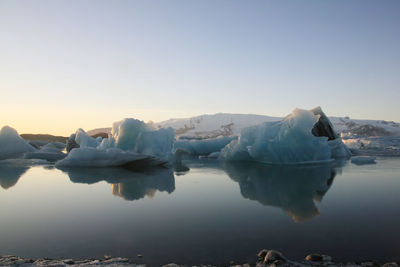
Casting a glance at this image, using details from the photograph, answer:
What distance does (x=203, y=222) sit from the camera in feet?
9.16

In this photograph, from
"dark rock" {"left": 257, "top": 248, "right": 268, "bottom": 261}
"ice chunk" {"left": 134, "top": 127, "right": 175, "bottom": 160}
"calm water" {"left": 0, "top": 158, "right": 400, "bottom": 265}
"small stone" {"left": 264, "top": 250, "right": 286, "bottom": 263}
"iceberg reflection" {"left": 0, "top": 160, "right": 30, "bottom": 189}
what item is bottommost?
"iceberg reflection" {"left": 0, "top": 160, "right": 30, "bottom": 189}

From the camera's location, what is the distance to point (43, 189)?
506 cm

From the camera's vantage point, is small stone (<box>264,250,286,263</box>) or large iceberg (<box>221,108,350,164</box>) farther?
large iceberg (<box>221,108,350,164</box>)

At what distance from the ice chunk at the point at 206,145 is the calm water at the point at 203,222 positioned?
1081cm

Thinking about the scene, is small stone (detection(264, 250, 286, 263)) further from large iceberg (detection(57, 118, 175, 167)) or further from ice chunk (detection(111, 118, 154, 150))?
ice chunk (detection(111, 118, 154, 150))

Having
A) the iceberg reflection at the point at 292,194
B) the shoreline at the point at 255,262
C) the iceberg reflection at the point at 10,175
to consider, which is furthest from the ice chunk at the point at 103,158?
the shoreline at the point at 255,262

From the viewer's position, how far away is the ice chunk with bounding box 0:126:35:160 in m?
13.7

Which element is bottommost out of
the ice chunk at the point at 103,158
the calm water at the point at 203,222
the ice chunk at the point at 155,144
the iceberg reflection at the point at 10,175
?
the iceberg reflection at the point at 10,175

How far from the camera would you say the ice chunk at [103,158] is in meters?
8.36

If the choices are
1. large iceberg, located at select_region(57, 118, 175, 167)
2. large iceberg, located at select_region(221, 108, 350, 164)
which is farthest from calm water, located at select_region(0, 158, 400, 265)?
large iceberg, located at select_region(221, 108, 350, 164)

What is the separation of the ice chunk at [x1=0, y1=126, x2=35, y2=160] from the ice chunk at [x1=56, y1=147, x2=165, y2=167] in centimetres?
675

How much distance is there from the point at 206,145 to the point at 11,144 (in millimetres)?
9659

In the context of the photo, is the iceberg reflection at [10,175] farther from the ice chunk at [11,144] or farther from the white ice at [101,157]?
the ice chunk at [11,144]

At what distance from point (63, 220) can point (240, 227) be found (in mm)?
1802
